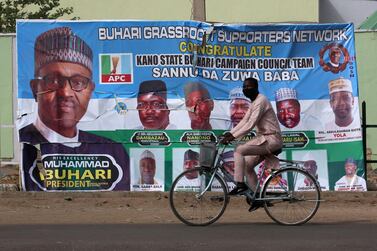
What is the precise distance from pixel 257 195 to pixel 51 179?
3918 millimetres

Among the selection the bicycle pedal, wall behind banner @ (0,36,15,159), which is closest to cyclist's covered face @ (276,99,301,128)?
the bicycle pedal

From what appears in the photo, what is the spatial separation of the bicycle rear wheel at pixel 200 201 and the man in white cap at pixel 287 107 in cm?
283

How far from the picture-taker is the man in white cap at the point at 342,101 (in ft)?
34.6

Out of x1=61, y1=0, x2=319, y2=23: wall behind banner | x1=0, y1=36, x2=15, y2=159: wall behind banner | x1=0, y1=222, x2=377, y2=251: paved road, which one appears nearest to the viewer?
x1=0, y1=222, x2=377, y2=251: paved road

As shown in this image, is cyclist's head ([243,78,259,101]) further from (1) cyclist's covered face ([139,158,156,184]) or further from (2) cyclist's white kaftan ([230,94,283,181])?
(1) cyclist's covered face ([139,158,156,184])

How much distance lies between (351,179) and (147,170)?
11.2 ft

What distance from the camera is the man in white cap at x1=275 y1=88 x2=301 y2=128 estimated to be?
1049 centimetres

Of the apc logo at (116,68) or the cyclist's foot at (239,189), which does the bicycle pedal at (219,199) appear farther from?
the apc logo at (116,68)

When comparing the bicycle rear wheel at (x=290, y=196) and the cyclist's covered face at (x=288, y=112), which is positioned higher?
the cyclist's covered face at (x=288, y=112)

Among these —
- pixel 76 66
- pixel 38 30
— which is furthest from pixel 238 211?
pixel 38 30

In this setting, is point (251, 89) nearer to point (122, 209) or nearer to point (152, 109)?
point (152, 109)

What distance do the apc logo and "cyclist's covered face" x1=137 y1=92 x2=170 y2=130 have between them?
380mm

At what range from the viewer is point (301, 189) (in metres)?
8.27

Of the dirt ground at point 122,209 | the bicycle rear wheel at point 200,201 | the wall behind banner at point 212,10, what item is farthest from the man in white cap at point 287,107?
the wall behind banner at point 212,10
